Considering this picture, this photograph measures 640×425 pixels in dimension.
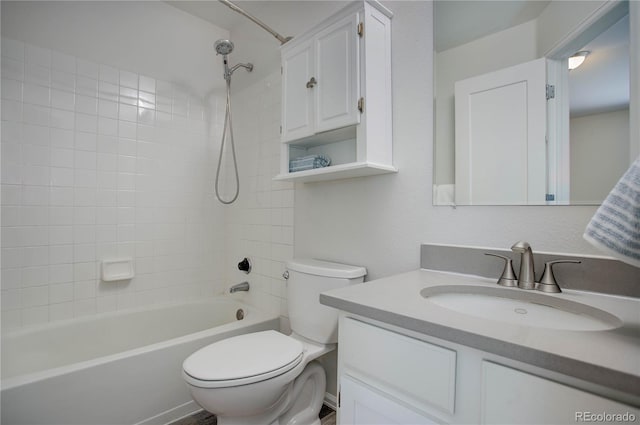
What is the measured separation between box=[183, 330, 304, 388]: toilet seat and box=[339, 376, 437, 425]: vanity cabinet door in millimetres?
406

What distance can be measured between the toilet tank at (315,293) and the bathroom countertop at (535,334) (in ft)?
1.57

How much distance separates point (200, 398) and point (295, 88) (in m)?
1.41

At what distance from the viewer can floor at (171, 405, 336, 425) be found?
1520mm

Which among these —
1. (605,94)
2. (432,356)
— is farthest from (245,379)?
(605,94)

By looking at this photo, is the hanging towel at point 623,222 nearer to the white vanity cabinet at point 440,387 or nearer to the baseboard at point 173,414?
the white vanity cabinet at point 440,387

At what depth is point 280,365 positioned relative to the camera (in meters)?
1.17

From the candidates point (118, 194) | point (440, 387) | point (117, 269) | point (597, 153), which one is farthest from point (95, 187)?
point (597, 153)

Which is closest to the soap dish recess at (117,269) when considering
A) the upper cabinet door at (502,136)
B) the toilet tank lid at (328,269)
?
the toilet tank lid at (328,269)

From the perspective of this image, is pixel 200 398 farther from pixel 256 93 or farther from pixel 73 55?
pixel 73 55

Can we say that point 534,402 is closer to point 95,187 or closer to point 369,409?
point 369,409

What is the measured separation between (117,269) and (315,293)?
140 centimetres

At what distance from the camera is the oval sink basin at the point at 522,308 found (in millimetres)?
740

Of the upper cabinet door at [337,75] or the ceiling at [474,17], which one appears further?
the upper cabinet door at [337,75]

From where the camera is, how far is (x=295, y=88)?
152cm
